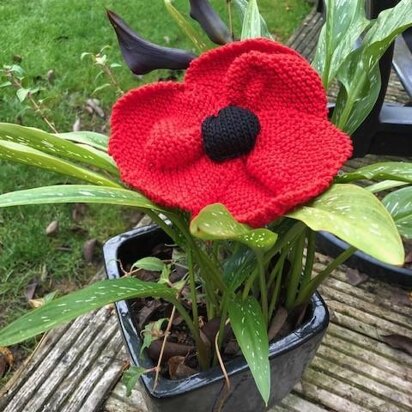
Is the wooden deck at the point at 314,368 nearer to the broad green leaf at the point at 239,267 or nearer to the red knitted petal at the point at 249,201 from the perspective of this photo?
the broad green leaf at the point at 239,267

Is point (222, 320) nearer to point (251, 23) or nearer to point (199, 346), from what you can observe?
point (199, 346)

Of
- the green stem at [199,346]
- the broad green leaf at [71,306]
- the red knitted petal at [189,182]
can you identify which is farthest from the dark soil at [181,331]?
the red knitted petal at [189,182]

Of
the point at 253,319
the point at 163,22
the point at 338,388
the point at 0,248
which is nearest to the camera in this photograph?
the point at 253,319

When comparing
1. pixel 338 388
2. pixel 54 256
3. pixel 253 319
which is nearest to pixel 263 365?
pixel 253 319

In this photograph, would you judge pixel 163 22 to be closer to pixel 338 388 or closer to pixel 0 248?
pixel 0 248

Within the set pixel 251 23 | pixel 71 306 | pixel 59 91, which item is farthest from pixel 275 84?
pixel 59 91

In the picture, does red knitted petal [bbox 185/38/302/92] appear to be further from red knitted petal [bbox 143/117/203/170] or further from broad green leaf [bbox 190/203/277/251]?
broad green leaf [bbox 190/203/277/251]
